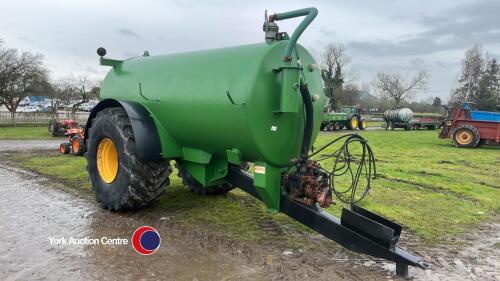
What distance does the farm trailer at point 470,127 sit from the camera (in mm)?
18047

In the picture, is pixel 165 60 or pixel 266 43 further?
pixel 165 60

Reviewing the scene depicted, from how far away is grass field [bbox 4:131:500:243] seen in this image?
18.6 feet

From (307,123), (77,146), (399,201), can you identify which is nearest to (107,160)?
(307,123)

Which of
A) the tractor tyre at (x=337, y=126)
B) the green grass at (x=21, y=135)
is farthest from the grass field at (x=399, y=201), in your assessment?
the tractor tyre at (x=337, y=126)

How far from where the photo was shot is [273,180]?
472cm

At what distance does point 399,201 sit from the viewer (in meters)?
7.14

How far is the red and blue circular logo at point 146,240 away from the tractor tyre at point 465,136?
16626mm

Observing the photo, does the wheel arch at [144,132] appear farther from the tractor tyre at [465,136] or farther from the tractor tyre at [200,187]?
the tractor tyre at [465,136]

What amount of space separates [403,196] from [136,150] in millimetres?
4665

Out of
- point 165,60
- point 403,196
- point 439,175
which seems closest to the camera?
point 165,60

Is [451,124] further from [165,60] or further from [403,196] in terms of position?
[165,60]

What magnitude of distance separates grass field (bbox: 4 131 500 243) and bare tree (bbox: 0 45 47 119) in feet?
73.6

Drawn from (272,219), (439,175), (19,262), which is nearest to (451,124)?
(439,175)

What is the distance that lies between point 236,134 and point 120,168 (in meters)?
1.88
